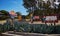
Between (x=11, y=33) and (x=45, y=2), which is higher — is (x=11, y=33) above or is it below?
below

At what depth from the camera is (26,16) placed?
487 centimetres

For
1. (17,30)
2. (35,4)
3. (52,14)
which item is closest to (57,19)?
(52,14)

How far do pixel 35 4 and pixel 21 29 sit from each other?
63 centimetres

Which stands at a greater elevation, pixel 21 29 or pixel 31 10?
pixel 31 10

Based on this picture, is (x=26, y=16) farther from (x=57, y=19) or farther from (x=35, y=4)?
(x=57, y=19)

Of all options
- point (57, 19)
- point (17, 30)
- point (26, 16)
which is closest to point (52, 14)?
point (57, 19)

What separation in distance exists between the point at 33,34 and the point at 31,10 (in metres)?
0.49

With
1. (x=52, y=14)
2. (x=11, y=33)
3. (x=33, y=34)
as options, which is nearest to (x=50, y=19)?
(x=52, y=14)

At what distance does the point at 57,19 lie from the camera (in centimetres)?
480

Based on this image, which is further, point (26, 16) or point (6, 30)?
point (6, 30)

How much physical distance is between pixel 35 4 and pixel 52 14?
402 millimetres

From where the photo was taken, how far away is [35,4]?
4875 millimetres

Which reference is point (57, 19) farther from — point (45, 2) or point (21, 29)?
point (21, 29)

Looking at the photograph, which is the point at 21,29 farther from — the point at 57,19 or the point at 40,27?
the point at 57,19
